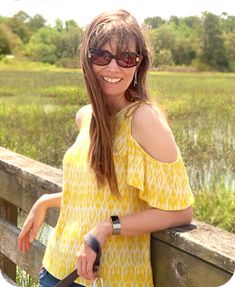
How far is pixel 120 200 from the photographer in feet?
5.04

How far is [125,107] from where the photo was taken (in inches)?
61.5

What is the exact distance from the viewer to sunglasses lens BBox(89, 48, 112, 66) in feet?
5.08

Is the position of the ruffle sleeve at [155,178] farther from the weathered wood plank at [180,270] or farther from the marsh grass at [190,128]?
the marsh grass at [190,128]

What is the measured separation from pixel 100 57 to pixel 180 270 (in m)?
0.53

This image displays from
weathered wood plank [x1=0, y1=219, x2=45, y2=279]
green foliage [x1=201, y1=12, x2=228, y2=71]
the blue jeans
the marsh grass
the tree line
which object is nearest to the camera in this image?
the blue jeans

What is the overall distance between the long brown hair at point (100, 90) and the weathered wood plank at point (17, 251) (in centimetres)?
67

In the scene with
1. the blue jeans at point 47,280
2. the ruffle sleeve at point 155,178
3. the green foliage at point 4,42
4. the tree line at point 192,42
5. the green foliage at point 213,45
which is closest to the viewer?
the ruffle sleeve at point 155,178

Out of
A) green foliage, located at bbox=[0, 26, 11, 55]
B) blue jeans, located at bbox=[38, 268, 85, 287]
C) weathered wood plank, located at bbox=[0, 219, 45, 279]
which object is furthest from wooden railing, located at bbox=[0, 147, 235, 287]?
green foliage, located at bbox=[0, 26, 11, 55]

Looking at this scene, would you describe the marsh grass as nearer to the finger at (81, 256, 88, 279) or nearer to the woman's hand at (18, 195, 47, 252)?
the woman's hand at (18, 195, 47, 252)

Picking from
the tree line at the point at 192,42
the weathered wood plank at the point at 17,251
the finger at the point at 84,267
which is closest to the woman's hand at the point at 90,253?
the finger at the point at 84,267

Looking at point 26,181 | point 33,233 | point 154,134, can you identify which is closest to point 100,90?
point 154,134

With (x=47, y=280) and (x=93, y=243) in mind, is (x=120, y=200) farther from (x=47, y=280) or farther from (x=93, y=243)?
(x=47, y=280)

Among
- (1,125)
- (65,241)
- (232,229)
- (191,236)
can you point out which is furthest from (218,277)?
(1,125)

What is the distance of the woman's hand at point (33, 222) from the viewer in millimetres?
1866
